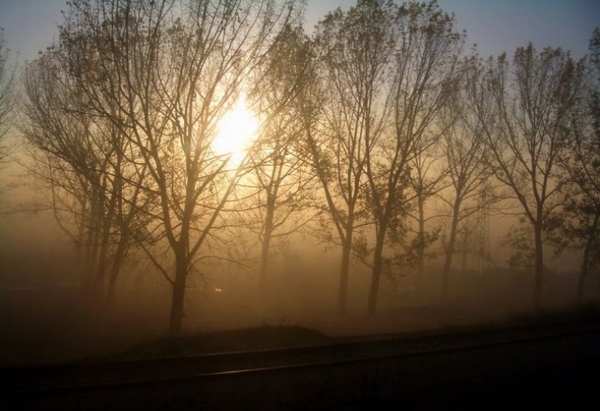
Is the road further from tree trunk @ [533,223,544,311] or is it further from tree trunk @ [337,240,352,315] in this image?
tree trunk @ [533,223,544,311]

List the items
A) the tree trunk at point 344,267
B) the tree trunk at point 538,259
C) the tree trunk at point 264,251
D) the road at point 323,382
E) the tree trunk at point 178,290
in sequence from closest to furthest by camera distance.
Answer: the road at point 323,382, the tree trunk at point 178,290, the tree trunk at point 344,267, the tree trunk at point 264,251, the tree trunk at point 538,259

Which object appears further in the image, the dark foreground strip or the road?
the dark foreground strip

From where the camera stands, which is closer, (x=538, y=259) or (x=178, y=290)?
(x=178, y=290)

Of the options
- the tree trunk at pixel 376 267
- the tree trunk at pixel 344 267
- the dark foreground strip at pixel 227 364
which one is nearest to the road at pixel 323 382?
the dark foreground strip at pixel 227 364

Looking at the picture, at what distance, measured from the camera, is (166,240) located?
62.1 ft

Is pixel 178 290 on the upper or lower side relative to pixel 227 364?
upper

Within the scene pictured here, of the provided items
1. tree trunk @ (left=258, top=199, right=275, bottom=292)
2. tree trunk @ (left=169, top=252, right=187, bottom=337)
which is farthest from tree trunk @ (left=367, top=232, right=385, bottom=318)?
tree trunk @ (left=169, top=252, right=187, bottom=337)

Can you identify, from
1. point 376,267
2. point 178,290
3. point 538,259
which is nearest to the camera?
point 178,290

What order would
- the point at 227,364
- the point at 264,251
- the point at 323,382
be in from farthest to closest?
1. the point at 264,251
2. the point at 227,364
3. the point at 323,382

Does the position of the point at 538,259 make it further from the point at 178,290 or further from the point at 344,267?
the point at 178,290

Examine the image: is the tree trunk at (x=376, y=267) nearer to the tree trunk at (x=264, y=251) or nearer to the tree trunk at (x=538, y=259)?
the tree trunk at (x=264, y=251)

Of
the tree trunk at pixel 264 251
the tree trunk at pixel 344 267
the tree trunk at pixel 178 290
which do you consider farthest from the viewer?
the tree trunk at pixel 264 251

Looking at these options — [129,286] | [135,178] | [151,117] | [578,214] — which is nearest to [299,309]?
[129,286]

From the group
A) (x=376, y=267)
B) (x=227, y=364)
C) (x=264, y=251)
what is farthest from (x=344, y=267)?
(x=227, y=364)
